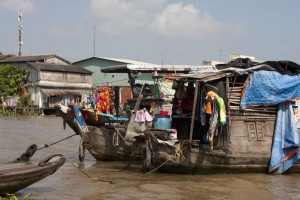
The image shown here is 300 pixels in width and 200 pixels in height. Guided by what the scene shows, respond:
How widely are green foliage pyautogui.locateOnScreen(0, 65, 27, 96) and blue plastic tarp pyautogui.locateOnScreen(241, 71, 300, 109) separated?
25.0 metres

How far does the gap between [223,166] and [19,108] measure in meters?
23.7

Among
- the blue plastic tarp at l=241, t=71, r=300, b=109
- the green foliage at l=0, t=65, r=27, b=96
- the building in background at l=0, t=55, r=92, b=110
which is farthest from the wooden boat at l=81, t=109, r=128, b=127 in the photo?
the green foliage at l=0, t=65, r=27, b=96

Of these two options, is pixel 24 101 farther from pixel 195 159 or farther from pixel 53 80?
pixel 195 159

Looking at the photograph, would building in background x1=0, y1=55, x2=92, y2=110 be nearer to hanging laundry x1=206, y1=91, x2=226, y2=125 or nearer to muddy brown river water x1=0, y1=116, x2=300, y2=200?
muddy brown river water x1=0, y1=116, x2=300, y2=200

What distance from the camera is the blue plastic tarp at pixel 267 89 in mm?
9719

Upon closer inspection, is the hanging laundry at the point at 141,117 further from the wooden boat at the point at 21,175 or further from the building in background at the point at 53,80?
the building in background at the point at 53,80

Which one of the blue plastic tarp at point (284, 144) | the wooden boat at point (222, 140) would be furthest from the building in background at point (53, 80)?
the blue plastic tarp at point (284, 144)

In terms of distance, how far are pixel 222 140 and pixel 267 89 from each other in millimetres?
1527

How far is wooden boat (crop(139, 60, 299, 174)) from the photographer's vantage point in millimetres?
9141

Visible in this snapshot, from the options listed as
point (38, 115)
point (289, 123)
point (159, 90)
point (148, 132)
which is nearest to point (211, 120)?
point (148, 132)

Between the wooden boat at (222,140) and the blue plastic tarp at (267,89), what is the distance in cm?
16

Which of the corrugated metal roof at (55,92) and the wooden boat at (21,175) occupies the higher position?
the corrugated metal roof at (55,92)

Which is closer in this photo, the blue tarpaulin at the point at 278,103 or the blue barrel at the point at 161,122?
the blue tarpaulin at the point at 278,103

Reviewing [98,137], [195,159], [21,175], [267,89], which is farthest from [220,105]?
[21,175]
